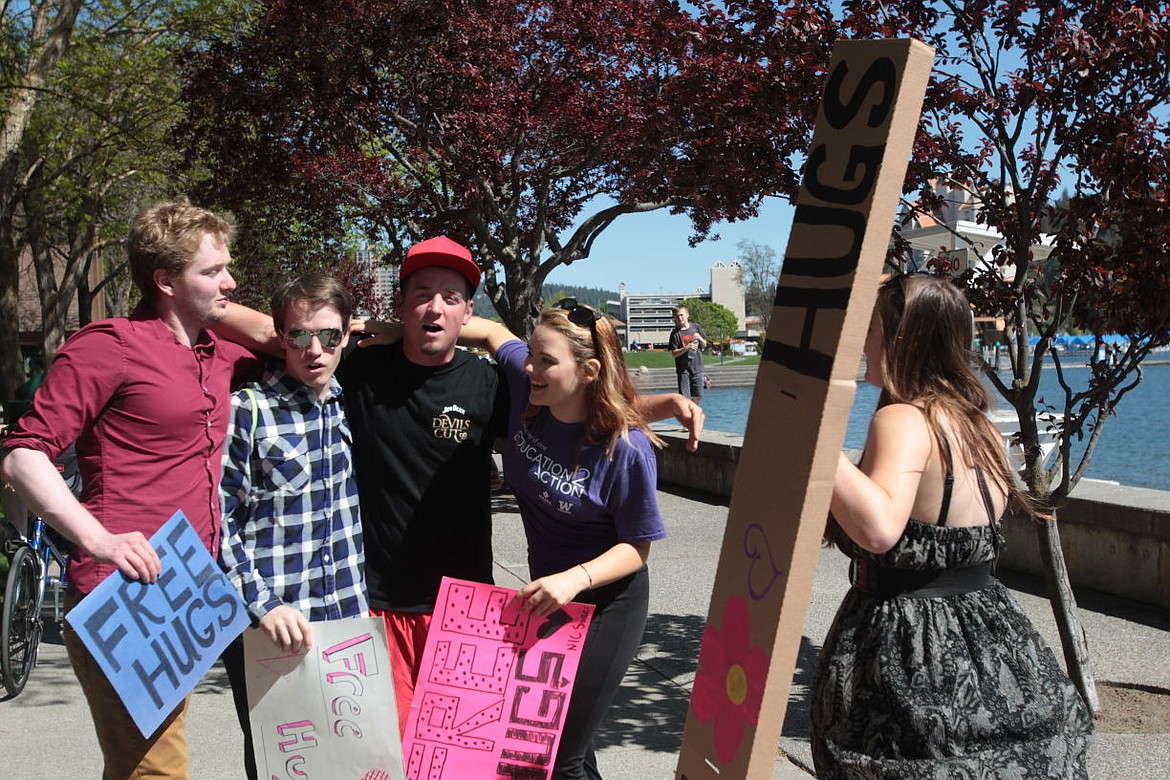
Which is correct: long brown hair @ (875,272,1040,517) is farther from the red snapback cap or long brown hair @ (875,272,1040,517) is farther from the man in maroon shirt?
the man in maroon shirt

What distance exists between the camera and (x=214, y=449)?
2.85 m

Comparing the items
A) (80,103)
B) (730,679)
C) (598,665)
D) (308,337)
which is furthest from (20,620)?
(80,103)

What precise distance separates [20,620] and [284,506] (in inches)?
151

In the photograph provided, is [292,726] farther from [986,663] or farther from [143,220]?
[986,663]

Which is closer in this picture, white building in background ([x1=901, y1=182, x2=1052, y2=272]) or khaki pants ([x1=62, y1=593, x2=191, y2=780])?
khaki pants ([x1=62, y1=593, x2=191, y2=780])

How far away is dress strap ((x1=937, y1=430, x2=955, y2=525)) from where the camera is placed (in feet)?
→ 7.88

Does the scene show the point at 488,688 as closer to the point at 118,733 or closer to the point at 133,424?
the point at 118,733

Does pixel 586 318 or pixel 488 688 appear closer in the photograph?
pixel 488 688

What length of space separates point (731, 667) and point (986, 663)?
74cm

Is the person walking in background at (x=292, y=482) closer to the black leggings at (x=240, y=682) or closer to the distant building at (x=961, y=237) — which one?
the black leggings at (x=240, y=682)

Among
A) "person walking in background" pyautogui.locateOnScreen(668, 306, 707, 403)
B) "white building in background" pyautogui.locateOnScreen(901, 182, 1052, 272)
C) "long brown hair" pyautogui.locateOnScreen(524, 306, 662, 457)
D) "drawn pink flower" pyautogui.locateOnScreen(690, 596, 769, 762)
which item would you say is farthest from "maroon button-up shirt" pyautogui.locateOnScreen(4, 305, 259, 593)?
"person walking in background" pyautogui.locateOnScreen(668, 306, 707, 403)

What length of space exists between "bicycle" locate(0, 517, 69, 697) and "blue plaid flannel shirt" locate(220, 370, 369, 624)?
10.8ft

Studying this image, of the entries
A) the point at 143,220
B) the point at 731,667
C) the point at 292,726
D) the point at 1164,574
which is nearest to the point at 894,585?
the point at 731,667

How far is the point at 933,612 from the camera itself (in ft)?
8.01
